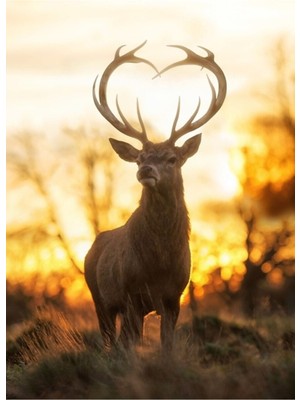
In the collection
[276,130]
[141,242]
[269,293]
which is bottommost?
[269,293]

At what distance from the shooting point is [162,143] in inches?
390

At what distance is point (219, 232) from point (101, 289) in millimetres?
7066

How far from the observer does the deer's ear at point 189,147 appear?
10070mm

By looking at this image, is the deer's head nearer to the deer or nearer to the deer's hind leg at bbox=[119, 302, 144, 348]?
the deer

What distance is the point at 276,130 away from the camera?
1672cm

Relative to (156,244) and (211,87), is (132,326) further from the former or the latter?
(211,87)

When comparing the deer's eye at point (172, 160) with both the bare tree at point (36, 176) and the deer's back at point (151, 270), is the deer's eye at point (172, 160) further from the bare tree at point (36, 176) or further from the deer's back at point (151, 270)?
the bare tree at point (36, 176)

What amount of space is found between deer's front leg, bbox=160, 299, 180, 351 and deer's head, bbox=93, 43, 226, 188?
112 cm

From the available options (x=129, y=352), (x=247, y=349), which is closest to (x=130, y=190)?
(x=247, y=349)

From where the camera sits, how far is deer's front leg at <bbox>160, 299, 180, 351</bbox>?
9562 millimetres

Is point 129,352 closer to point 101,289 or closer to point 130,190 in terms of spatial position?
point 101,289

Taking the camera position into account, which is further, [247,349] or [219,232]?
[219,232]

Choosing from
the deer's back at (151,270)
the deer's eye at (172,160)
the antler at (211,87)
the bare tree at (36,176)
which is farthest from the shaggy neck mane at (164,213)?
the bare tree at (36,176)

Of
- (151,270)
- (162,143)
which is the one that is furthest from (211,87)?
(151,270)
